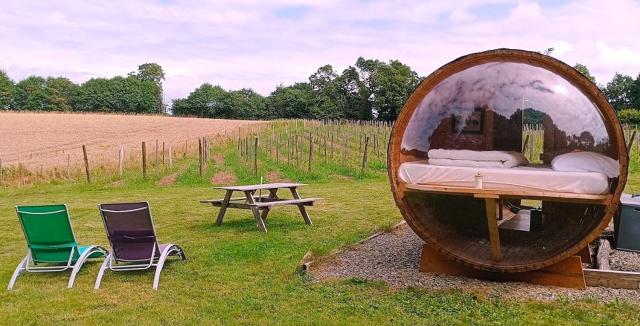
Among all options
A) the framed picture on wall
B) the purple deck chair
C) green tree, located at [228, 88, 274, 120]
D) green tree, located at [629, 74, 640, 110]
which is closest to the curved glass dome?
the framed picture on wall

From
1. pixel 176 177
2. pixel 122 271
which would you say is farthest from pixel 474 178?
pixel 176 177

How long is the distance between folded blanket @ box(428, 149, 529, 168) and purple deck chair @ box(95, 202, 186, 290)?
3.28 metres

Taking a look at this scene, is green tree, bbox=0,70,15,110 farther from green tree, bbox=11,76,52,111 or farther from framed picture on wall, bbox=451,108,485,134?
framed picture on wall, bbox=451,108,485,134

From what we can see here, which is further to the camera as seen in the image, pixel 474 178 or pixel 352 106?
pixel 352 106

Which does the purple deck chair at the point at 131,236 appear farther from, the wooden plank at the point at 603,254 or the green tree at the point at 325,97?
the green tree at the point at 325,97

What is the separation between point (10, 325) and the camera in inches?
195

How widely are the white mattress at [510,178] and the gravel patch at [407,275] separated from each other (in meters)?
0.99

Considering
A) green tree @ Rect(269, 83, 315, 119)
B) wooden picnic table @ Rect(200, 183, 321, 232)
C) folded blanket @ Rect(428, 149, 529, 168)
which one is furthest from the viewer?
green tree @ Rect(269, 83, 315, 119)

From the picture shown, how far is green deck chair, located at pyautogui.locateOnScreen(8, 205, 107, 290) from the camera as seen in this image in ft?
21.1

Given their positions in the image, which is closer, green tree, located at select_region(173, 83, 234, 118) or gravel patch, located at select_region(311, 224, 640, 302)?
gravel patch, located at select_region(311, 224, 640, 302)

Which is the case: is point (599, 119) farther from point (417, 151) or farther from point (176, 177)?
point (176, 177)

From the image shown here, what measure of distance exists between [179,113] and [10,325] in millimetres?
85607

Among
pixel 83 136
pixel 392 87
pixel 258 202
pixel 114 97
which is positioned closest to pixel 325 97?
pixel 392 87

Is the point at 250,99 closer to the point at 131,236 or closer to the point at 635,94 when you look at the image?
the point at 635,94
